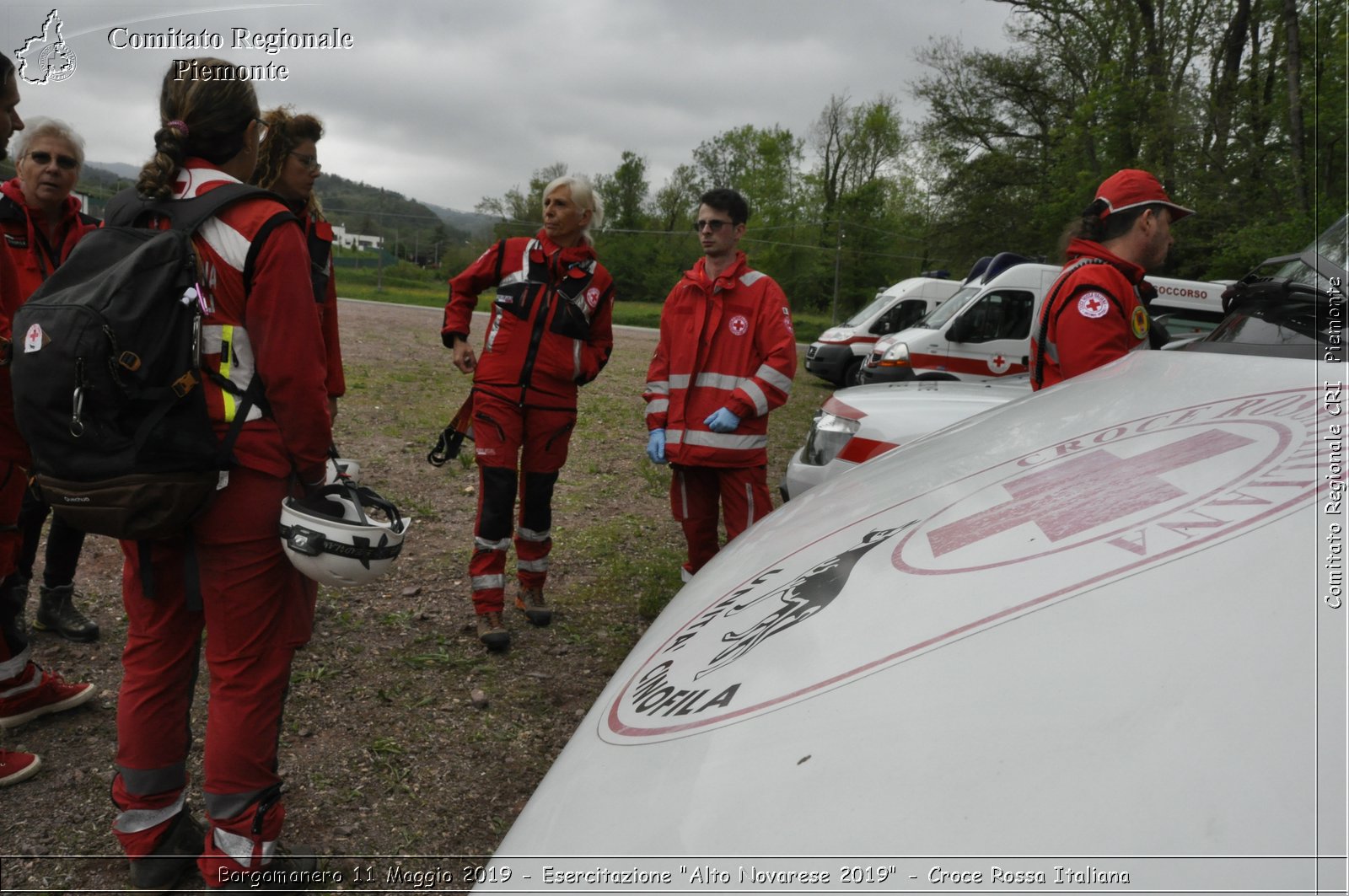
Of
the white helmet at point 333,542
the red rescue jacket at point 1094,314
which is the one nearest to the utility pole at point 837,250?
the red rescue jacket at point 1094,314

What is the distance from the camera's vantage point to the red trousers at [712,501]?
445 centimetres

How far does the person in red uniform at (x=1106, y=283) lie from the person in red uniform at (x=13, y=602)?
3.60m

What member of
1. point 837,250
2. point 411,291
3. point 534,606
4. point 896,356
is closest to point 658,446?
point 534,606

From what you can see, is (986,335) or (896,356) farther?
(896,356)

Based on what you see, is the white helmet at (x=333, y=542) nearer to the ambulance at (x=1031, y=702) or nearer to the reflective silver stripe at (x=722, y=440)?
the ambulance at (x=1031, y=702)

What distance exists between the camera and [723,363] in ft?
14.5

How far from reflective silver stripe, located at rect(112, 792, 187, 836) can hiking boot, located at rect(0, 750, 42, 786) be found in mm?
697

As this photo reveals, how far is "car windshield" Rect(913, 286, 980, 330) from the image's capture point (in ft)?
43.9

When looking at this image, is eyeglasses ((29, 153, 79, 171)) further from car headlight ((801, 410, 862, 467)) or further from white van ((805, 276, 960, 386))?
white van ((805, 276, 960, 386))

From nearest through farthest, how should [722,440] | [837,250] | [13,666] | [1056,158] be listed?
[13,666], [722,440], [1056,158], [837,250]

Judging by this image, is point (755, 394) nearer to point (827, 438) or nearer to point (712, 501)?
point (827, 438)

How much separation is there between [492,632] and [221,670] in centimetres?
194

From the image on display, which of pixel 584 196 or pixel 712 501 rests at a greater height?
pixel 584 196

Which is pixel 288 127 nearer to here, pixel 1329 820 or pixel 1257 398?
pixel 1257 398
